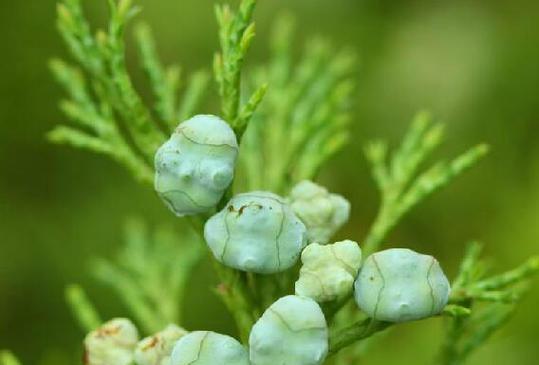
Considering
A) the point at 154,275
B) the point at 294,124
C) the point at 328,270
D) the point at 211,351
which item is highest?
the point at 294,124

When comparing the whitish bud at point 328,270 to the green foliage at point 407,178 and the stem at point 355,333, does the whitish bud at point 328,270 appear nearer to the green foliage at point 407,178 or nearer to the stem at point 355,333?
the stem at point 355,333

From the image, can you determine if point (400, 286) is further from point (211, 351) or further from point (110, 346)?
point (110, 346)

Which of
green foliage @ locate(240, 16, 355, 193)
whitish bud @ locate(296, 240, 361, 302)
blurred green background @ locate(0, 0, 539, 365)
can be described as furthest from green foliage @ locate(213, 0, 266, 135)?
blurred green background @ locate(0, 0, 539, 365)

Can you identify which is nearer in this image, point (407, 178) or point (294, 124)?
point (407, 178)

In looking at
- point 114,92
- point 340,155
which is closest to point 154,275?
point 114,92


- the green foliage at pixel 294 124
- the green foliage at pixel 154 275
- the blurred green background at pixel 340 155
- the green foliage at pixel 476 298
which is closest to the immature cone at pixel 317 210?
the green foliage at pixel 476 298

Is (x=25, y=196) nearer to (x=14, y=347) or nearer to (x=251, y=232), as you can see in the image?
(x=14, y=347)
